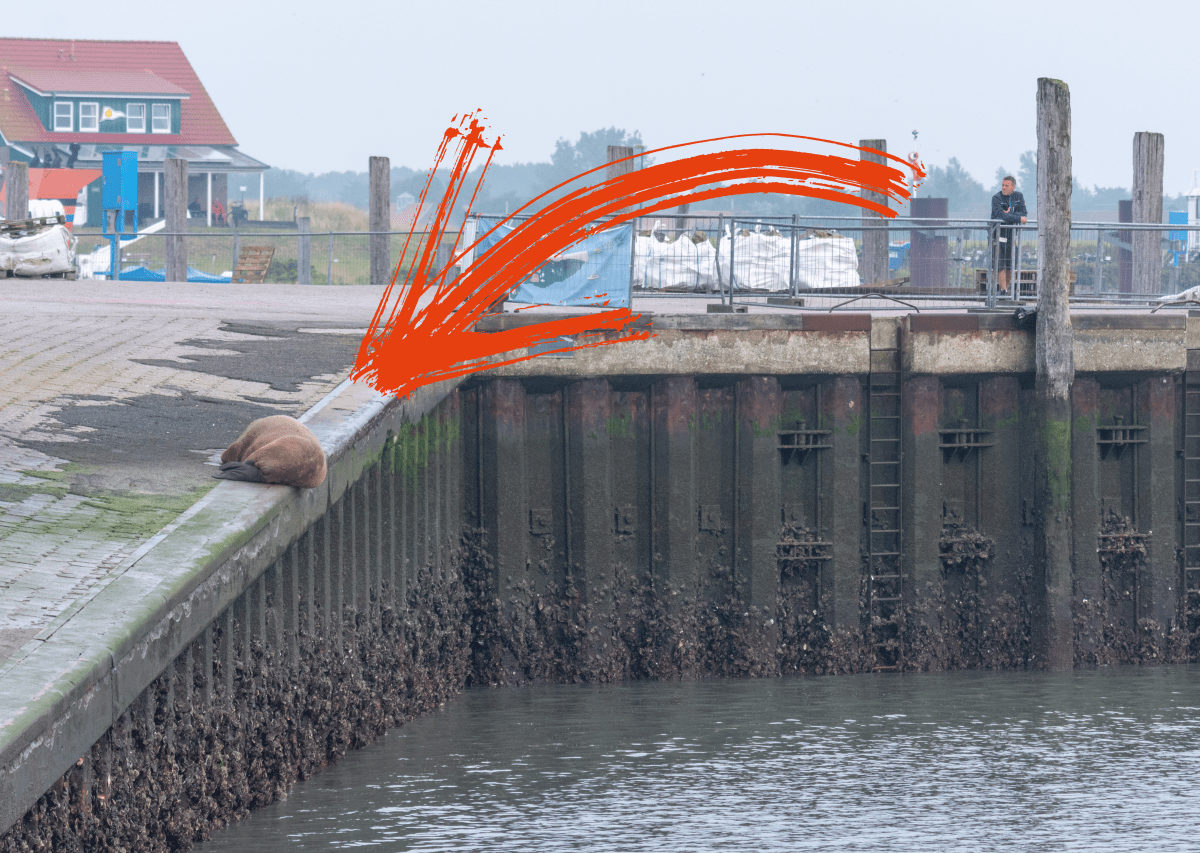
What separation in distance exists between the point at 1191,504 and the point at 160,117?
239 ft

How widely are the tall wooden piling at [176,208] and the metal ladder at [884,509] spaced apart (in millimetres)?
16218

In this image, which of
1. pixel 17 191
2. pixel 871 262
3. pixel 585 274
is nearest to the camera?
pixel 585 274

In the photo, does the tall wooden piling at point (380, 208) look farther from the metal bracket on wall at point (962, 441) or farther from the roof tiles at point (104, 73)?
the roof tiles at point (104, 73)

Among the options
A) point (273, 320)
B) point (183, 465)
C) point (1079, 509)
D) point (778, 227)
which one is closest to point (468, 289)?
point (273, 320)

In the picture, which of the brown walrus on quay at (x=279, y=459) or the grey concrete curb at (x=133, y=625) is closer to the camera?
the grey concrete curb at (x=133, y=625)

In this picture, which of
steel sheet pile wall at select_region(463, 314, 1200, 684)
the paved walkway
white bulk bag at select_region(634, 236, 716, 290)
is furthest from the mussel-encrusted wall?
white bulk bag at select_region(634, 236, 716, 290)

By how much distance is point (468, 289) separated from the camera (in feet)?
59.5

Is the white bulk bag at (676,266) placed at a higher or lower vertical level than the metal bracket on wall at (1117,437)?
higher

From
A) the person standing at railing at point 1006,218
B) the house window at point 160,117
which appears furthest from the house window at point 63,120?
the person standing at railing at point 1006,218

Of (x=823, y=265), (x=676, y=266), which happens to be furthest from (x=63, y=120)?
(x=823, y=265)

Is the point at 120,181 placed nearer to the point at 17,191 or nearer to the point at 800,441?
the point at 17,191

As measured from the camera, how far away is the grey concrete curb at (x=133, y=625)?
4.45 m

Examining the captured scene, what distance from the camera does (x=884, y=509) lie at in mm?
13055

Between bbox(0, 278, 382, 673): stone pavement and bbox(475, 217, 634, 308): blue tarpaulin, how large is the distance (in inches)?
78.9
